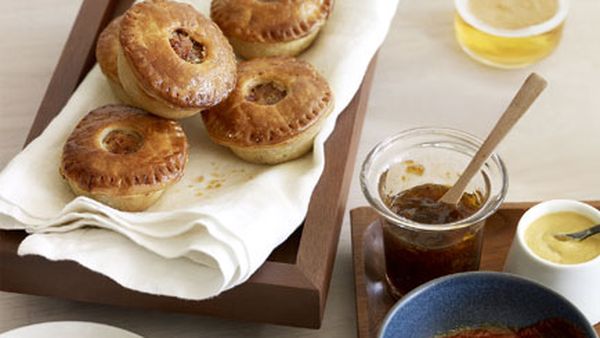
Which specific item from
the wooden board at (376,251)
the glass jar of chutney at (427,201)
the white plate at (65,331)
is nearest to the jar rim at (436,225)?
the glass jar of chutney at (427,201)

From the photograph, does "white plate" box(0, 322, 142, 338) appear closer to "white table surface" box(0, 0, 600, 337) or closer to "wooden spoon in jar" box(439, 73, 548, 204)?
"white table surface" box(0, 0, 600, 337)

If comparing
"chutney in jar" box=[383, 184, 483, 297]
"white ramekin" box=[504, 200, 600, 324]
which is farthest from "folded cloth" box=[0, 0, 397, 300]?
"white ramekin" box=[504, 200, 600, 324]

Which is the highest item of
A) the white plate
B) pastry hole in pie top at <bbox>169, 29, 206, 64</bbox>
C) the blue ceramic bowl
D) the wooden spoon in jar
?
the wooden spoon in jar

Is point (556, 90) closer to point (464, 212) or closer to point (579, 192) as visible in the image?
point (579, 192)

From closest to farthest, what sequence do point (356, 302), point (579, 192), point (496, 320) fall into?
point (496, 320)
point (356, 302)
point (579, 192)

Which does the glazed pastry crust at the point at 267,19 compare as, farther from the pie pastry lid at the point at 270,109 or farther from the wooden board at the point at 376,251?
the wooden board at the point at 376,251

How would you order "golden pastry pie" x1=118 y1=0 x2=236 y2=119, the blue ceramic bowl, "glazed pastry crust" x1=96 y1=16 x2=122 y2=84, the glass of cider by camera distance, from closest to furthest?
the blue ceramic bowl → "golden pastry pie" x1=118 y1=0 x2=236 y2=119 → "glazed pastry crust" x1=96 y1=16 x2=122 y2=84 → the glass of cider

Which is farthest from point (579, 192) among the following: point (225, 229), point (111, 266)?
point (111, 266)
